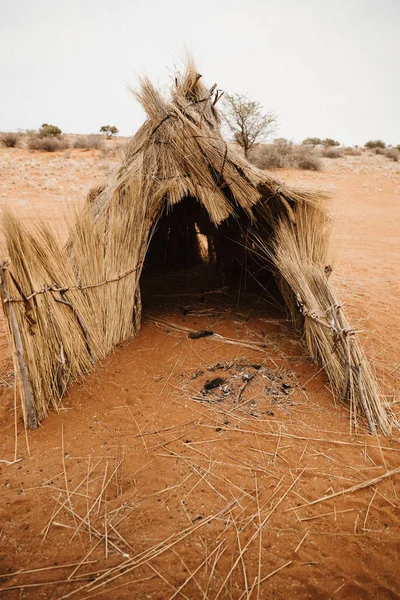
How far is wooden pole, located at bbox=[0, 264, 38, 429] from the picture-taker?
2051 millimetres

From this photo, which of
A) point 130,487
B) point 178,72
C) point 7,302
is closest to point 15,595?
point 130,487

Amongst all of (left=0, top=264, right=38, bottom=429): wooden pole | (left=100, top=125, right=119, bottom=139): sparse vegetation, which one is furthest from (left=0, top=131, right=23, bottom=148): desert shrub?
(left=0, top=264, right=38, bottom=429): wooden pole

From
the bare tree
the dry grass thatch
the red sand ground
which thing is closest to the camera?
the red sand ground

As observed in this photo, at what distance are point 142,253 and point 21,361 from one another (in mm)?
1311

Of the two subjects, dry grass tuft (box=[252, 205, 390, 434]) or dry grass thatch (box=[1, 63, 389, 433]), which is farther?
dry grass tuft (box=[252, 205, 390, 434])

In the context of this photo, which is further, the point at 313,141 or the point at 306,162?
the point at 313,141

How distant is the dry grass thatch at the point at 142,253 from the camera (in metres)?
2.23

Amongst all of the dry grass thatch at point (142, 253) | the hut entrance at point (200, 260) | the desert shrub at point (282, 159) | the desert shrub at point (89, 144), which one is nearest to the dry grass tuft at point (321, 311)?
the dry grass thatch at point (142, 253)

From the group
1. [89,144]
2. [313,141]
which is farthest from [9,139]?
[313,141]

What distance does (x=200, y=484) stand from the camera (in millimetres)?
1885

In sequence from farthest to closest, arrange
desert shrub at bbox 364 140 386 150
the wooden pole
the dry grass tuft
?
desert shrub at bbox 364 140 386 150 → the dry grass tuft → the wooden pole

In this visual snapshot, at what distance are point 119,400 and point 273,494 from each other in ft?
3.79

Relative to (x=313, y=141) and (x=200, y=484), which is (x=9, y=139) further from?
(x=313, y=141)

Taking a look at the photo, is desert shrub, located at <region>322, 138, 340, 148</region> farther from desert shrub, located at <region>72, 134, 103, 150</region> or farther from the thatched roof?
the thatched roof
